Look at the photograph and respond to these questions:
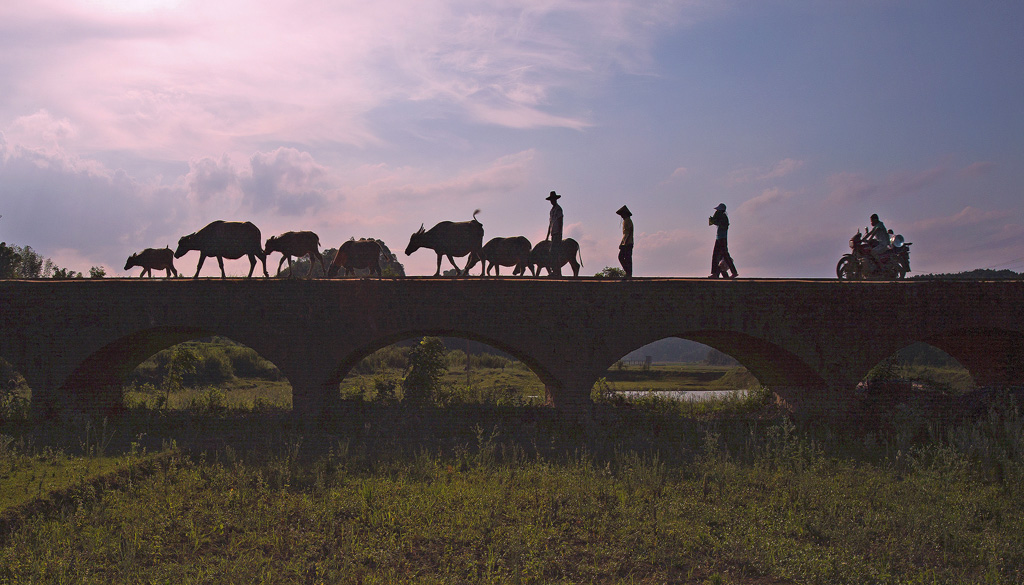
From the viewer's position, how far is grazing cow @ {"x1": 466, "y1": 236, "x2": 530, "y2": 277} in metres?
13.4

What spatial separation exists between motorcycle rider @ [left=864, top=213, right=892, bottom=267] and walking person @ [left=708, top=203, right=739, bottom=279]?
339 cm

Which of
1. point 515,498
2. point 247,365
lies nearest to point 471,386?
point 515,498

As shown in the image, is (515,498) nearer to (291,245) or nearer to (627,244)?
(627,244)

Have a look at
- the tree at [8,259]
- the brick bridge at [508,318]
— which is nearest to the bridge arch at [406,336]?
the brick bridge at [508,318]

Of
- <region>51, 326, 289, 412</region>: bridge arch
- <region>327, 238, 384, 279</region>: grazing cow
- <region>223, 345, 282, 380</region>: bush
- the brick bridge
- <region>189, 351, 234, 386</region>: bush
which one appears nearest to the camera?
the brick bridge

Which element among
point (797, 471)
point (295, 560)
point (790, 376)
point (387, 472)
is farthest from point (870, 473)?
point (295, 560)

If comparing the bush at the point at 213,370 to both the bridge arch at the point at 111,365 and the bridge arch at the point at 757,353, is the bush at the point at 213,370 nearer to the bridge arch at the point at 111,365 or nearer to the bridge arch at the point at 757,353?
the bridge arch at the point at 111,365

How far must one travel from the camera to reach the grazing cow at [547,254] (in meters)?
13.7

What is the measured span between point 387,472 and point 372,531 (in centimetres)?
201

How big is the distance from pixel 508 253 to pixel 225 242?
5718 mm

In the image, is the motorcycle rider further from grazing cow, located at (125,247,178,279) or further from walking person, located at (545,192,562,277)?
grazing cow, located at (125,247,178,279)

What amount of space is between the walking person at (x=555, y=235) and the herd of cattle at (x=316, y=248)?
3.4 inches

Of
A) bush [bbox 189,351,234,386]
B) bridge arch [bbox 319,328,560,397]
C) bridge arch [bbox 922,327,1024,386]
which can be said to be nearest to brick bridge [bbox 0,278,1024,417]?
bridge arch [bbox 319,328,560,397]

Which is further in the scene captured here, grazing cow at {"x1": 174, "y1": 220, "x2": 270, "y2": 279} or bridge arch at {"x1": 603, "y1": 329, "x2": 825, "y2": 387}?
grazing cow at {"x1": 174, "y1": 220, "x2": 270, "y2": 279}
